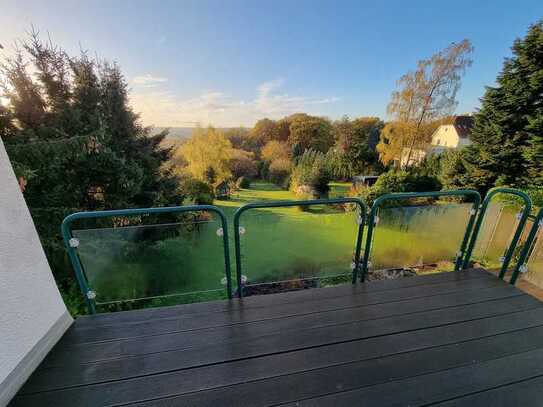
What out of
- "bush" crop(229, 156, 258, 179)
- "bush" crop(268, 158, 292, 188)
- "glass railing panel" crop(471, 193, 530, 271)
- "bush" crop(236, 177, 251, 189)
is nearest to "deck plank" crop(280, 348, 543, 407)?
"glass railing panel" crop(471, 193, 530, 271)

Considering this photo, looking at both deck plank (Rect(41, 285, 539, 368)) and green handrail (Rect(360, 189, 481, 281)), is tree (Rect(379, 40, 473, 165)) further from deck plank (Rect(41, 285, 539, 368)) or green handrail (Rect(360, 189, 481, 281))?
deck plank (Rect(41, 285, 539, 368))

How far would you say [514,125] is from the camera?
8.06 meters

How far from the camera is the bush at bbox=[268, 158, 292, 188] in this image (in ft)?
55.1

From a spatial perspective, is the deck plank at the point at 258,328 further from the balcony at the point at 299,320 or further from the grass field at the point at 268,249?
the grass field at the point at 268,249

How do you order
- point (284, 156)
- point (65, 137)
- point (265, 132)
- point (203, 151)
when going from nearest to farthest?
point (65, 137) < point (203, 151) < point (284, 156) < point (265, 132)

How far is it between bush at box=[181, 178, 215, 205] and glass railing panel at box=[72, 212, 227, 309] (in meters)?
8.35

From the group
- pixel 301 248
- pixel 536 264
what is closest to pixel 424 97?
pixel 536 264

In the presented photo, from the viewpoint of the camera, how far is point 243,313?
163 centimetres

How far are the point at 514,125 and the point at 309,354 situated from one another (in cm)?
1166

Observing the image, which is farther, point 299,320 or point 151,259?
point 151,259

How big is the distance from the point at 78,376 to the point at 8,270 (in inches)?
26.3

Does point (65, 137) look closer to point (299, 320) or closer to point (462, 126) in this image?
point (299, 320)

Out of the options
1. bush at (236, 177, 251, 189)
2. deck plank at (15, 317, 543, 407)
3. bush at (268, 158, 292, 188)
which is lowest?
bush at (236, 177, 251, 189)

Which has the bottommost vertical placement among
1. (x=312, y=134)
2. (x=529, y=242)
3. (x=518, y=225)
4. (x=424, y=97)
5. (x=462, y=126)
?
(x=529, y=242)
